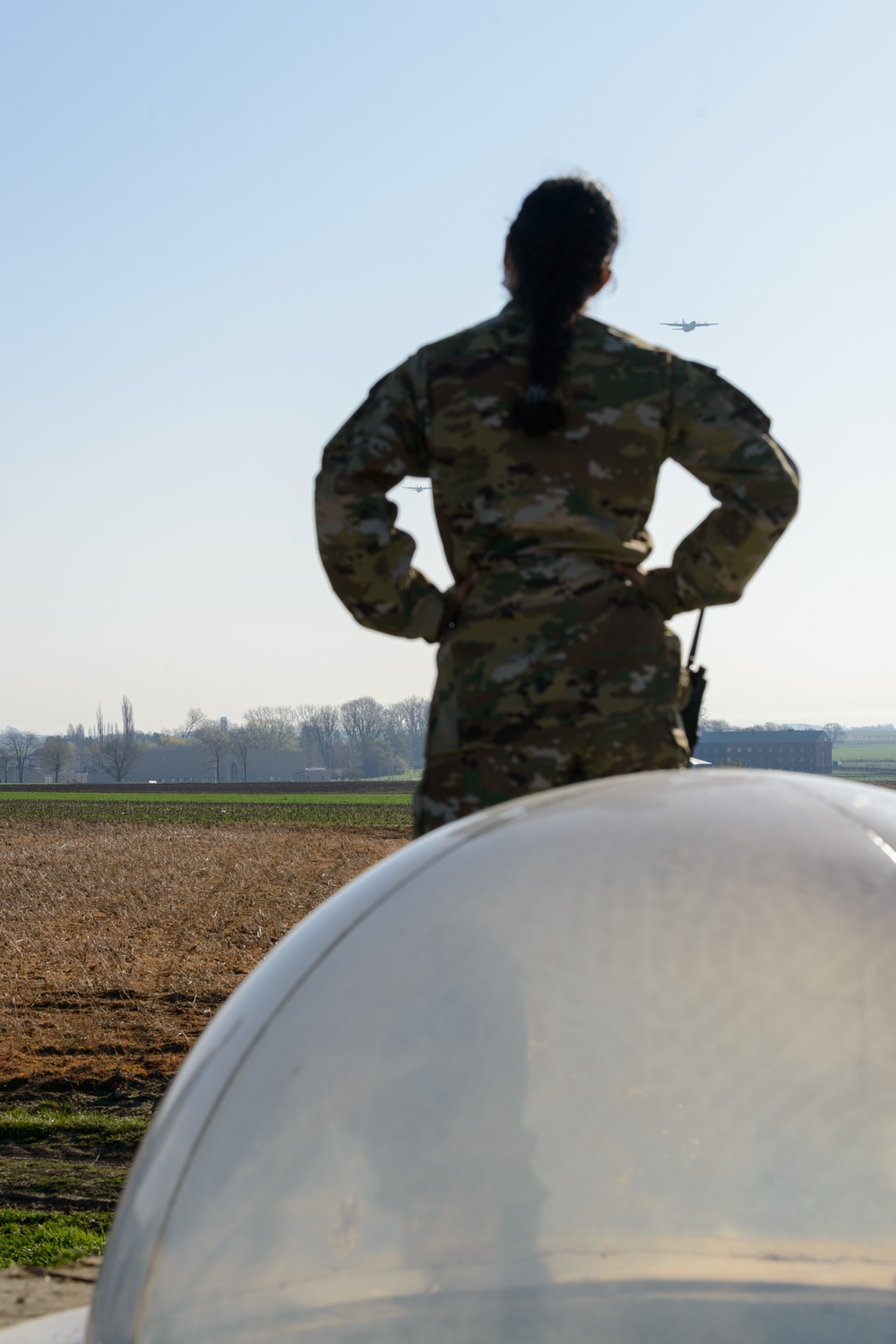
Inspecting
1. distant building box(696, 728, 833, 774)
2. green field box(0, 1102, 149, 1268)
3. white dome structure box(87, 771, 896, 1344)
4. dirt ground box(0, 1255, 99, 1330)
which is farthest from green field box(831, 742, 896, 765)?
white dome structure box(87, 771, 896, 1344)

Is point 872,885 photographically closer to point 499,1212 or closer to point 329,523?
point 499,1212

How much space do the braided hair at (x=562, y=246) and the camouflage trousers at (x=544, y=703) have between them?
1.83ft

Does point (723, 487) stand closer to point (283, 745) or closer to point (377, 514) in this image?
point (377, 514)

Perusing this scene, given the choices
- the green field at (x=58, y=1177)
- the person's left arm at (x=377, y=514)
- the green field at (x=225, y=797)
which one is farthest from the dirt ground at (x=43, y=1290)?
the green field at (x=225, y=797)

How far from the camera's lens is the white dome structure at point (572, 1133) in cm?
142

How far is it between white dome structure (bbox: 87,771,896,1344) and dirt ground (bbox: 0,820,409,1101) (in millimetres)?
5437

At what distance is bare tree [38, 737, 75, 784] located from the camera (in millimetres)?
126375

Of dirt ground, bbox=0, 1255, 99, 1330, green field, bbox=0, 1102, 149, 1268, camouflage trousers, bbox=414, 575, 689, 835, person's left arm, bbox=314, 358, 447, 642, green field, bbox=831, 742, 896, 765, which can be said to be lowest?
green field, bbox=831, 742, 896, 765

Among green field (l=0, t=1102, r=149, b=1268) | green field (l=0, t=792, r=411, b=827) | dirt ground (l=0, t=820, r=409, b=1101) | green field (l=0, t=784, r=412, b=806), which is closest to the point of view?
green field (l=0, t=1102, r=149, b=1268)

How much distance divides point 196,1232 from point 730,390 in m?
1.82

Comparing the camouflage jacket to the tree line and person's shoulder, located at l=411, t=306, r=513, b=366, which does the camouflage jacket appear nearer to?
person's shoulder, located at l=411, t=306, r=513, b=366

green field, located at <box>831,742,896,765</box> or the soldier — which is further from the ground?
the soldier

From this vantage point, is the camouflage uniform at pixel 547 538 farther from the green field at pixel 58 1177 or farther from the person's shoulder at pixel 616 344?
the green field at pixel 58 1177

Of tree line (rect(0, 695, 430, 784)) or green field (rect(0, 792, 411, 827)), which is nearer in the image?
green field (rect(0, 792, 411, 827))
